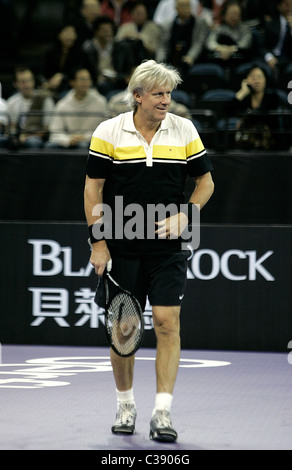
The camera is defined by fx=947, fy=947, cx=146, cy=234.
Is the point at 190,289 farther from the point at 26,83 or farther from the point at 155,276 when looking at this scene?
the point at 26,83

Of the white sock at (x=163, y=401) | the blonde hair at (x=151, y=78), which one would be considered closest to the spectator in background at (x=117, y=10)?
the blonde hair at (x=151, y=78)

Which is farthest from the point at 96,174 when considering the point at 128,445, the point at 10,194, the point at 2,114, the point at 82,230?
the point at 2,114

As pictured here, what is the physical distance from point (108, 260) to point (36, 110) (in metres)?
5.45

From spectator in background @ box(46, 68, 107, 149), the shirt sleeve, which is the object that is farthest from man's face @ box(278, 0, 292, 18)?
the shirt sleeve

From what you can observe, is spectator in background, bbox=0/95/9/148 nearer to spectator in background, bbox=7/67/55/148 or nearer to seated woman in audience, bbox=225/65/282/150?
spectator in background, bbox=7/67/55/148

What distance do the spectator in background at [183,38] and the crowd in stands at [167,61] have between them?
1 centimetres

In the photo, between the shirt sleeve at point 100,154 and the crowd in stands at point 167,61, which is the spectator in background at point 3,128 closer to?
the crowd in stands at point 167,61

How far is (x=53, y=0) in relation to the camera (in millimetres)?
14102

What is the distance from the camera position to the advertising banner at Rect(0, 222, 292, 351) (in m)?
7.68

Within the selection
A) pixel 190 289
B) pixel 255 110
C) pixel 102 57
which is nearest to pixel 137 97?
pixel 190 289

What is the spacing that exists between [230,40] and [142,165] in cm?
642

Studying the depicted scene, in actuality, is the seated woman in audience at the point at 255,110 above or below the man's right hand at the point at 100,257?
above

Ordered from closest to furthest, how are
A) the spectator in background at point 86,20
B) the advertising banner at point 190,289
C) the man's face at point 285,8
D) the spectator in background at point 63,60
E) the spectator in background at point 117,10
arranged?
the advertising banner at point 190,289, the man's face at point 285,8, the spectator in background at point 63,60, the spectator in background at point 86,20, the spectator in background at point 117,10

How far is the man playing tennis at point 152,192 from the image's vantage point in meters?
4.74
